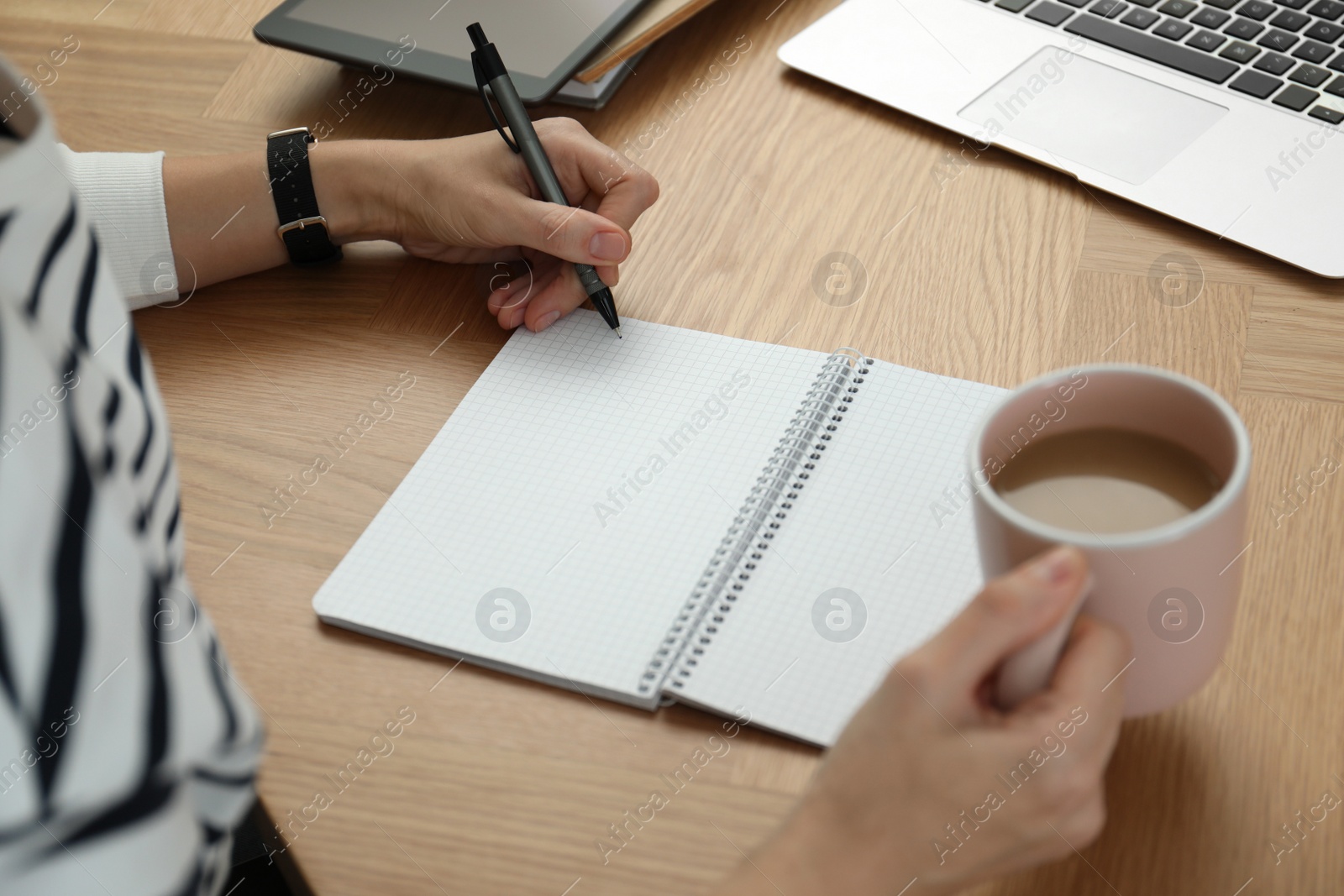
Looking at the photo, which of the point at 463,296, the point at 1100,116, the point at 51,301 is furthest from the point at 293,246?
the point at 1100,116

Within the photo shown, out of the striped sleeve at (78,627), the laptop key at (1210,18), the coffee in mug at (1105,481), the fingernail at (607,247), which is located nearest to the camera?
the striped sleeve at (78,627)

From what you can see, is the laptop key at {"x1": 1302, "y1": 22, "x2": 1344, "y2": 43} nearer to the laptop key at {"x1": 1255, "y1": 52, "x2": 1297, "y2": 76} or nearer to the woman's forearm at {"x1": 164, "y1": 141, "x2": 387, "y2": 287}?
the laptop key at {"x1": 1255, "y1": 52, "x2": 1297, "y2": 76}

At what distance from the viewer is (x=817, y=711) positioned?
0.53m

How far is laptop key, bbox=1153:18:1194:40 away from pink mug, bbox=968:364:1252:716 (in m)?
0.50

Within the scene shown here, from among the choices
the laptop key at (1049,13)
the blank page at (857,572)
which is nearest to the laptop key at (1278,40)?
the laptop key at (1049,13)

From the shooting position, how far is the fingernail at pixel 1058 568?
39 cm

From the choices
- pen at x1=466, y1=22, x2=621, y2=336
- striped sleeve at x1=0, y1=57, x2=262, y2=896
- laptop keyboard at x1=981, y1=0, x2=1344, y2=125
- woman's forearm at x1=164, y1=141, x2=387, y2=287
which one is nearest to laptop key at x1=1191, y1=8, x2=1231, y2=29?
laptop keyboard at x1=981, y1=0, x2=1344, y2=125

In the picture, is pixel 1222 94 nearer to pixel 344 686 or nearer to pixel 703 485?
pixel 703 485

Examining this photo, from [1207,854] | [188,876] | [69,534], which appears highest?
[69,534]

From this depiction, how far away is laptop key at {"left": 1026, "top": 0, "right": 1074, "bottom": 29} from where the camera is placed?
34.0 inches

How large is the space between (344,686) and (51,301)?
0.87 ft

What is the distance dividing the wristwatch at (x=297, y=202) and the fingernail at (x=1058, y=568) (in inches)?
23.1

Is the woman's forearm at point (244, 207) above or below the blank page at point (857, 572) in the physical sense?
above

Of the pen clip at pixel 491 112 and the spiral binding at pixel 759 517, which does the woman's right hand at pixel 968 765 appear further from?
the pen clip at pixel 491 112
